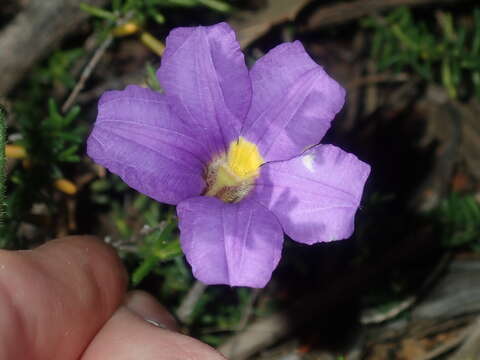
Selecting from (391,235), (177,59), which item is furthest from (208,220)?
(391,235)

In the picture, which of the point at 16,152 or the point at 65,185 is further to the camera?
the point at 65,185

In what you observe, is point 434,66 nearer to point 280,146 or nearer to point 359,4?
point 359,4

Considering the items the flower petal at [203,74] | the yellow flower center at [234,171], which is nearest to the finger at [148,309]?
the yellow flower center at [234,171]

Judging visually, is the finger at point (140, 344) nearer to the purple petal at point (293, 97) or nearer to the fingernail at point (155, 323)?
the fingernail at point (155, 323)

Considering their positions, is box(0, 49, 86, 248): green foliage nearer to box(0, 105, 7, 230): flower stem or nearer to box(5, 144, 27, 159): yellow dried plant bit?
box(5, 144, 27, 159): yellow dried plant bit

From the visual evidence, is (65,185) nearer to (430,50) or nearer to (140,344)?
(140,344)

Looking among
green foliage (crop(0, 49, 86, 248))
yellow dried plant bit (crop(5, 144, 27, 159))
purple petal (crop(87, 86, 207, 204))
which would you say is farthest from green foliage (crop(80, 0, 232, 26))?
purple petal (crop(87, 86, 207, 204))

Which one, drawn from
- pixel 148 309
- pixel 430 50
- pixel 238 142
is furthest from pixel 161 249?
pixel 430 50
